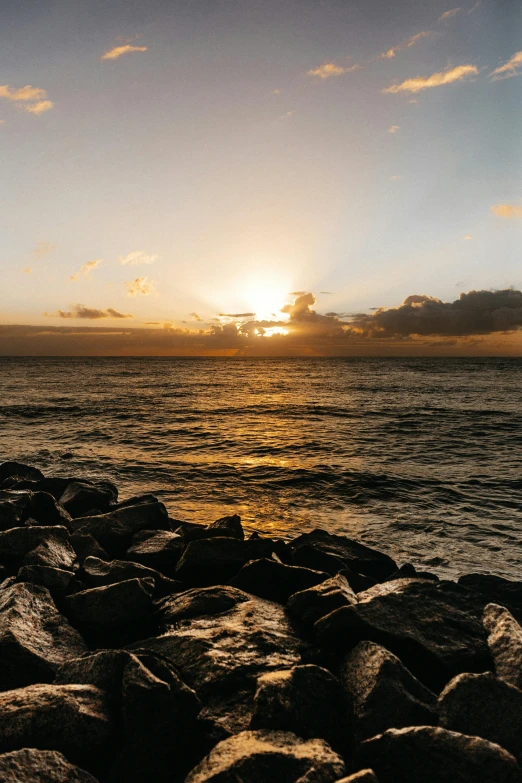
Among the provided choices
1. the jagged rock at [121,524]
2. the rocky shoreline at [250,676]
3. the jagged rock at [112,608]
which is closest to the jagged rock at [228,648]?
the rocky shoreline at [250,676]

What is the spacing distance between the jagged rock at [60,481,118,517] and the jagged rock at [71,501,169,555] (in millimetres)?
1840

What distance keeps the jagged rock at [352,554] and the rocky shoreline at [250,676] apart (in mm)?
840

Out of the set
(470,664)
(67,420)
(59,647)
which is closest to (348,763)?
(470,664)

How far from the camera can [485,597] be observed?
17.7 ft

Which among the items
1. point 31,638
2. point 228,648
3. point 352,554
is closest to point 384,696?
point 228,648

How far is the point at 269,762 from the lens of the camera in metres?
2.70

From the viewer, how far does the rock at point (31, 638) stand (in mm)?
3746

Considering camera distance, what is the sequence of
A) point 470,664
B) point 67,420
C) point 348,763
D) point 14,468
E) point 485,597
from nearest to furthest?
point 348,763 < point 470,664 < point 485,597 < point 14,468 < point 67,420

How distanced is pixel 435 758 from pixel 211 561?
3.63 m

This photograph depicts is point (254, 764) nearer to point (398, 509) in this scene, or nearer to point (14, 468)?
point (398, 509)

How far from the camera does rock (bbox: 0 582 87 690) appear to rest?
3.75 meters

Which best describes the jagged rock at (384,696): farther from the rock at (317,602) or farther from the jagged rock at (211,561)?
the jagged rock at (211,561)

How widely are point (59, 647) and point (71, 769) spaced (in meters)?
1.58

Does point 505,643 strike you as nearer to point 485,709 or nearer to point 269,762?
point 485,709
